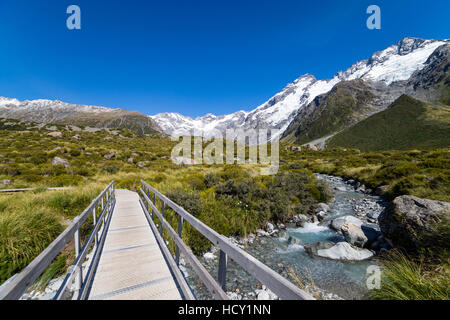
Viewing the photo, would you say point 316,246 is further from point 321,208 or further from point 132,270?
point 132,270

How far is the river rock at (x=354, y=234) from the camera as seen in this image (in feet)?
24.5

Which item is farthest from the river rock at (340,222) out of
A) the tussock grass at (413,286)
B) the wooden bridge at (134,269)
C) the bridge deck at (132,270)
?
the bridge deck at (132,270)

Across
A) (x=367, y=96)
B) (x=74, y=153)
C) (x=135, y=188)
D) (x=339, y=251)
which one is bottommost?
(x=339, y=251)

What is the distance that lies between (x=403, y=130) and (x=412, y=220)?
121434 millimetres

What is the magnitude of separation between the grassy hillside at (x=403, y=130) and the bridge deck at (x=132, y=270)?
94.3 metres

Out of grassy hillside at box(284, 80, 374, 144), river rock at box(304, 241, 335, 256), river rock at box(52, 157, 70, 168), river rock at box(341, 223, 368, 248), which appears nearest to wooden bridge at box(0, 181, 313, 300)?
river rock at box(304, 241, 335, 256)

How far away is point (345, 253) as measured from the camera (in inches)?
267

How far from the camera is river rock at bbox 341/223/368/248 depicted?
24.5ft

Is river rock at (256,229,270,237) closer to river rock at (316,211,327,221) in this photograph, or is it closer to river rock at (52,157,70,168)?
river rock at (316,211,327,221)

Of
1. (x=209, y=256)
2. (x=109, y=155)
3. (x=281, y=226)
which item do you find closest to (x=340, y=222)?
(x=281, y=226)

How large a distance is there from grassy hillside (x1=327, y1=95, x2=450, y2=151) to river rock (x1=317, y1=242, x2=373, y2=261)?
8743 centimetres

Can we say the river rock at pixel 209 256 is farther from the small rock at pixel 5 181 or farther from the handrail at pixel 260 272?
the small rock at pixel 5 181

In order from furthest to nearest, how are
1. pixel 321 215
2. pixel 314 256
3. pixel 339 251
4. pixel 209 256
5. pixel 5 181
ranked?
pixel 5 181 → pixel 321 215 → pixel 314 256 → pixel 339 251 → pixel 209 256
